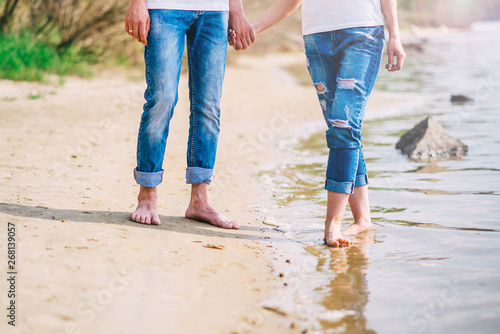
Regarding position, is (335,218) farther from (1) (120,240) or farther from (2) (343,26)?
(1) (120,240)

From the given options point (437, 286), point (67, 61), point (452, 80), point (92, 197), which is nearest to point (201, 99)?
point (92, 197)

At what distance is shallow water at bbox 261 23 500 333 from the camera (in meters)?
2.34

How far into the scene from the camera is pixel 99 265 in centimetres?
248

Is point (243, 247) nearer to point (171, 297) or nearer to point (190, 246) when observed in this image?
point (190, 246)

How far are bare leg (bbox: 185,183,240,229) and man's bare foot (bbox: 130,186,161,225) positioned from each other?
0.81 ft

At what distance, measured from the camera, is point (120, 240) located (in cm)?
282

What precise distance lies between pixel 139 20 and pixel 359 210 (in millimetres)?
1604

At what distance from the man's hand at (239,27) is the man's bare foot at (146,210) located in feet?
3.10

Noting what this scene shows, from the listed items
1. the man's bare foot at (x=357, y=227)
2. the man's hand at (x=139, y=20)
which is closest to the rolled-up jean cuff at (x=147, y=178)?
the man's hand at (x=139, y=20)

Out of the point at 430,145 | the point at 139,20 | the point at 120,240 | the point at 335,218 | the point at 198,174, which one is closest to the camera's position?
the point at 120,240

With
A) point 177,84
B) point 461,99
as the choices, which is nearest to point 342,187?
point 177,84

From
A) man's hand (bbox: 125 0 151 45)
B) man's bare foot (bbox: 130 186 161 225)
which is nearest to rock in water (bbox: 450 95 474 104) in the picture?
man's bare foot (bbox: 130 186 161 225)

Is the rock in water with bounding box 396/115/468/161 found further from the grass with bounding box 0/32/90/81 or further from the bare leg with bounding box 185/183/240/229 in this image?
the grass with bounding box 0/32/90/81

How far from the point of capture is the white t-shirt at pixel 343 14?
3027 mm
